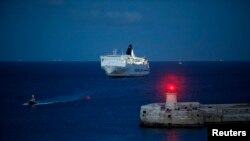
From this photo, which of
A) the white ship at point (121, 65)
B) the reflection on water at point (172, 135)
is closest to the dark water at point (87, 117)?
the reflection on water at point (172, 135)

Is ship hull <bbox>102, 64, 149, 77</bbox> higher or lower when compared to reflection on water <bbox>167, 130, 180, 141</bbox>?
higher

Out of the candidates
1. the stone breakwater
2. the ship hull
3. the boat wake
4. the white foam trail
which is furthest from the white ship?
the stone breakwater

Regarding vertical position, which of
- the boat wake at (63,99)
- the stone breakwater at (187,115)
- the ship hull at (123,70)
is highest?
the ship hull at (123,70)

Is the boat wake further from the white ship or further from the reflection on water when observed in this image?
the white ship

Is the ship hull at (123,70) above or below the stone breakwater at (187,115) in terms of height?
above

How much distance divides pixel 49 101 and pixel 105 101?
876 cm

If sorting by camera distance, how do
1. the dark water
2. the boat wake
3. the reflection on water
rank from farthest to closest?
the boat wake, the dark water, the reflection on water

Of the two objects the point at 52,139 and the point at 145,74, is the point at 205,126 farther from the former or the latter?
the point at 145,74

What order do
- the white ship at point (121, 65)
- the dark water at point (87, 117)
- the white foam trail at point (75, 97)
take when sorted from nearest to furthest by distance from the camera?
the dark water at point (87, 117) → the white foam trail at point (75, 97) → the white ship at point (121, 65)

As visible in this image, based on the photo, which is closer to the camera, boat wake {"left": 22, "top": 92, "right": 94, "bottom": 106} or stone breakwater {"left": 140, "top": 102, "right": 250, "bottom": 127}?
stone breakwater {"left": 140, "top": 102, "right": 250, "bottom": 127}

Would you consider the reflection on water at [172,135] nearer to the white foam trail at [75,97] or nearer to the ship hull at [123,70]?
the white foam trail at [75,97]

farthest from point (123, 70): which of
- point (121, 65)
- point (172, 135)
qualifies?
point (172, 135)

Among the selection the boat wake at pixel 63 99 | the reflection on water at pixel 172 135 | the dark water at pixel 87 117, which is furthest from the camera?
the boat wake at pixel 63 99

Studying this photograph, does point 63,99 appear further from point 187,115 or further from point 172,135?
→ point 172,135
